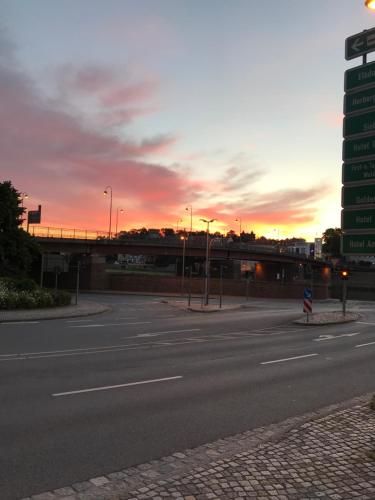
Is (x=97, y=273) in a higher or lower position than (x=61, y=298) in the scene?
higher

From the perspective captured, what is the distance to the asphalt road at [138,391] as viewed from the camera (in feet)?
20.9

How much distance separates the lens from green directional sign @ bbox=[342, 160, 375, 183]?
7.96 metres

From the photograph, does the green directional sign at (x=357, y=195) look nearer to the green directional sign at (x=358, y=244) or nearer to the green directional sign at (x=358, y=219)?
the green directional sign at (x=358, y=219)

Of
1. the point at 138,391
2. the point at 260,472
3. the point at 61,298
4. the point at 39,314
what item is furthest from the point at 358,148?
the point at 61,298

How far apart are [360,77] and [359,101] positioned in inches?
15.6

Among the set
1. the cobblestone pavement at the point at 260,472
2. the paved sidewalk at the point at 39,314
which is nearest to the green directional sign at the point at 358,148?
the cobblestone pavement at the point at 260,472

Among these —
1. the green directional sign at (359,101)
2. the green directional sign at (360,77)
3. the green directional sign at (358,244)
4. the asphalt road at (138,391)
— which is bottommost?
the asphalt road at (138,391)

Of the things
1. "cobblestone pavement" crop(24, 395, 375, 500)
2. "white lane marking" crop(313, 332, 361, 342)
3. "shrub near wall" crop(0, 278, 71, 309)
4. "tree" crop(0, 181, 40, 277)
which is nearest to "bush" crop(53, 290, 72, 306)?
"shrub near wall" crop(0, 278, 71, 309)

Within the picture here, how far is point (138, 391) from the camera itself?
10.2 metres

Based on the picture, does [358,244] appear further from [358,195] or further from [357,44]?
[357,44]

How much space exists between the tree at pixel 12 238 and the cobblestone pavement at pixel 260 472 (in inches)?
1635

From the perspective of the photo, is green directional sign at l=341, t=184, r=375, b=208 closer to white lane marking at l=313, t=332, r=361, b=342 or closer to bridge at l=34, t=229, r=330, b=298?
white lane marking at l=313, t=332, r=361, b=342

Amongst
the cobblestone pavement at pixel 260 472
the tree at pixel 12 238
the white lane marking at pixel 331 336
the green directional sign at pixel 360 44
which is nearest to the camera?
the cobblestone pavement at pixel 260 472

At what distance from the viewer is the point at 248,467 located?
18.2 ft
